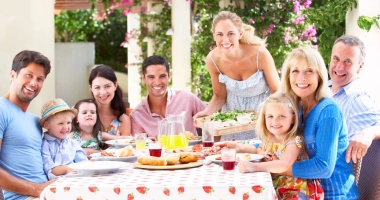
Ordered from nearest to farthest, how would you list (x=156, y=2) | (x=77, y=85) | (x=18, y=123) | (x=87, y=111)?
(x=18, y=123)
(x=87, y=111)
(x=156, y=2)
(x=77, y=85)

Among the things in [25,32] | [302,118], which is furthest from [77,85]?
[302,118]

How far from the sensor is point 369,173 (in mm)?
3873

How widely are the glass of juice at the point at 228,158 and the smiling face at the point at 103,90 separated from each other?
180 centimetres

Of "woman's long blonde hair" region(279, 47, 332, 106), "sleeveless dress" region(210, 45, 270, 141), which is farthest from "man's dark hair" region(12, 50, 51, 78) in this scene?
"sleeveless dress" region(210, 45, 270, 141)

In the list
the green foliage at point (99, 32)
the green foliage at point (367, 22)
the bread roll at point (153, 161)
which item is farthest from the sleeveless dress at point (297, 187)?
the green foliage at point (99, 32)

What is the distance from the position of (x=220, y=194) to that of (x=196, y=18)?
855cm

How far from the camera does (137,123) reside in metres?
5.25

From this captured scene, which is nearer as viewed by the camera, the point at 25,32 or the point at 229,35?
the point at 229,35

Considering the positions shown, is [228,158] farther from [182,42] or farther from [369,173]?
[182,42]

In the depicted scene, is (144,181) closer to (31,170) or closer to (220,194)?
(220,194)

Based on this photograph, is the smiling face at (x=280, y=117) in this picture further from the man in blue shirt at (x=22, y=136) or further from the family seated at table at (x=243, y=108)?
the man in blue shirt at (x=22, y=136)

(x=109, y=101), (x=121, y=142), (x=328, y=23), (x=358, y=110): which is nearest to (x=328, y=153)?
(x=358, y=110)

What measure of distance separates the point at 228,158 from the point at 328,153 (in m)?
0.49

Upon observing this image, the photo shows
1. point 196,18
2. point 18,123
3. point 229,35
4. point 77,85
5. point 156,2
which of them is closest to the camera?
point 18,123
